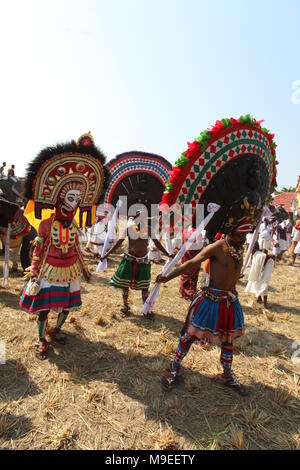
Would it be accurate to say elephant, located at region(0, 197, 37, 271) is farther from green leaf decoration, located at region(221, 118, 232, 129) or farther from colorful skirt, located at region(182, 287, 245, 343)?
green leaf decoration, located at region(221, 118, 232, 129)

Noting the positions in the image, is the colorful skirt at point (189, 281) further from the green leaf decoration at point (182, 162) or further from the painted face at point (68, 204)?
the green leaf decoration at point (182, 162)

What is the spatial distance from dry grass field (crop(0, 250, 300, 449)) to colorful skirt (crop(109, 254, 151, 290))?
68 centimetres

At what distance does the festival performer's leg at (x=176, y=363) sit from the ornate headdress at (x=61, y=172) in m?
2.53

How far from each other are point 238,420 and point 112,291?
4.33 meters

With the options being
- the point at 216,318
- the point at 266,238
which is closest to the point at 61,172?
the point at 216,318

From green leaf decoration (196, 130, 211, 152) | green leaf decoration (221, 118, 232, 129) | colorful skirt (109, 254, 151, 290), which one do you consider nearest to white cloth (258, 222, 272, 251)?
colorful skirt (109, 254, 151, 290)

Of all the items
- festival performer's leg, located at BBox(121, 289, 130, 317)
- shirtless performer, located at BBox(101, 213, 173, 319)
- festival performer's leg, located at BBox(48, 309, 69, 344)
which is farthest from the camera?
festival performer's leg, located at BBox(121, 289, 130, 317)

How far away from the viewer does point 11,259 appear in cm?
785

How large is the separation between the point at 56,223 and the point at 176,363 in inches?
96.7

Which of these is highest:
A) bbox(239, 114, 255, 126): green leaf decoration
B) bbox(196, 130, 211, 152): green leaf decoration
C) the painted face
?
bbox(239, 114, 255, 126): green leaf decoration

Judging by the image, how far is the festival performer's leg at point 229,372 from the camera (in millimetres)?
3451

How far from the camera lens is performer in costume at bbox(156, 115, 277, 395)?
2719 mm

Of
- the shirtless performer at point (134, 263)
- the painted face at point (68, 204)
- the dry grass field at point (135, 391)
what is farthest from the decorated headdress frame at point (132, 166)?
the dry grass field at point (135, 391)
